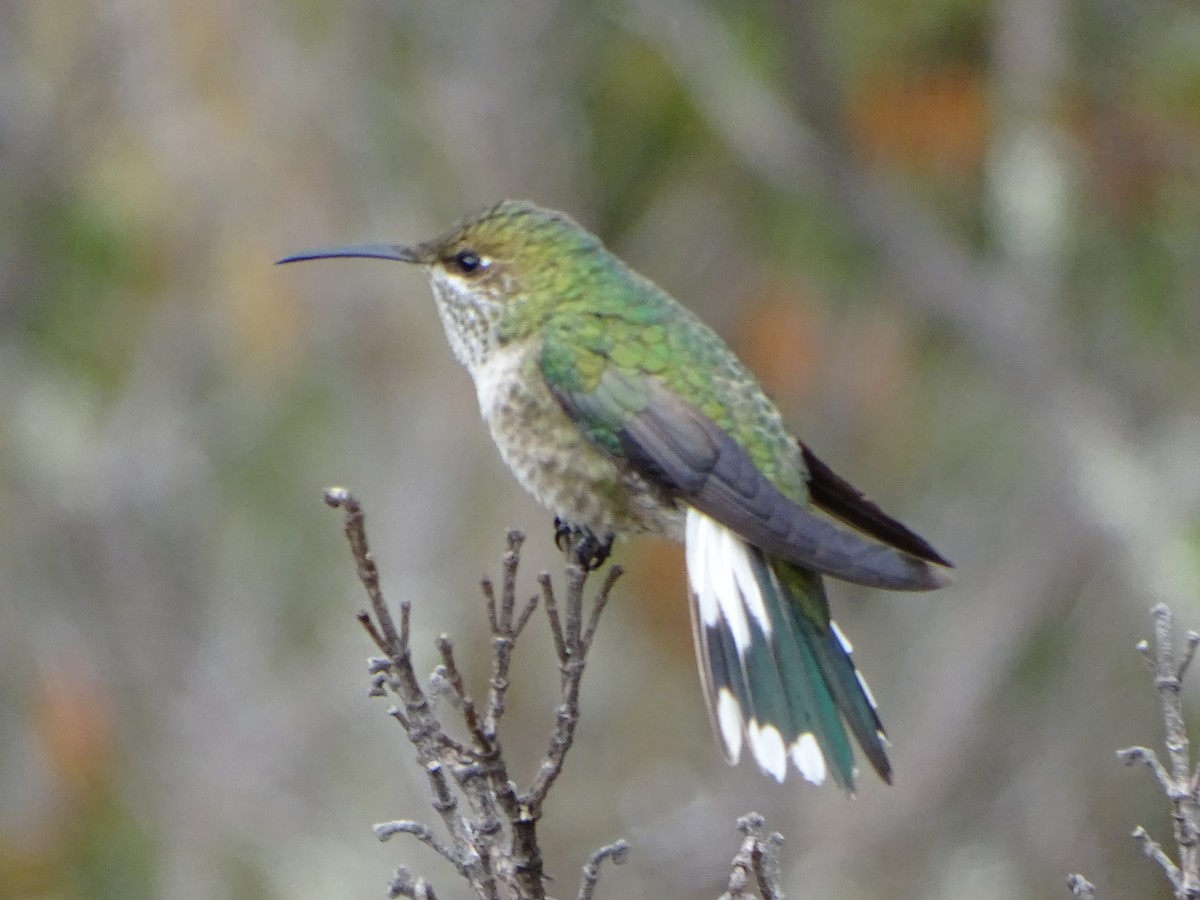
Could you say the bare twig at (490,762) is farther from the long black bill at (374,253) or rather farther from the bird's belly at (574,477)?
the long black bill at (374,253)

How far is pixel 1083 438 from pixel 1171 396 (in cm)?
131

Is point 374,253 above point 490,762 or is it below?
above

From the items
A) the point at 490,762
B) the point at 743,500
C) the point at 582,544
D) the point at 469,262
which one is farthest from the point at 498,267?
the point at 490,762

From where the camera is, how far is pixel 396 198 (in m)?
8.18

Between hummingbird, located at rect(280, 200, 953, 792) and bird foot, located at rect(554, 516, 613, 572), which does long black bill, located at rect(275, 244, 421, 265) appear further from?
bird foot, located at rect(554, 516, 613, 572)

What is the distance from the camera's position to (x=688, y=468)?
332cm

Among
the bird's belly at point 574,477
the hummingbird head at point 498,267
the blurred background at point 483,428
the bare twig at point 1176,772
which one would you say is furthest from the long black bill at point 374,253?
the blurred background at point 483,428

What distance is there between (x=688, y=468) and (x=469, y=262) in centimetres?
81

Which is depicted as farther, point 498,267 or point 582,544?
point 498,267

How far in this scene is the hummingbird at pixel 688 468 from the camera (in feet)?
10.3

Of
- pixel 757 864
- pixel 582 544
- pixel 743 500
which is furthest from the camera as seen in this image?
pixel 582 544

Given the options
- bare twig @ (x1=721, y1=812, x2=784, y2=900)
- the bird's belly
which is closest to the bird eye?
the bird's belly

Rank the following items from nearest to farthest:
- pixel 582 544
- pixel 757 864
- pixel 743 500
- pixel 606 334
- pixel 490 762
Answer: pixel 757 864 < pixel 490 762 < pixel 743 500 < pixel 582 544 < pixel 606 334

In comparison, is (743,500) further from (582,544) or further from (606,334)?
(606,334)
